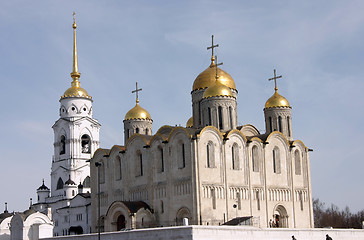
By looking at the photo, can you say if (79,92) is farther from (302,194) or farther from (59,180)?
(302,194)

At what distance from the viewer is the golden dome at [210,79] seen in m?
50.9

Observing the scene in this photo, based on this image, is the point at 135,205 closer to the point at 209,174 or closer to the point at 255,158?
the point at 209,174

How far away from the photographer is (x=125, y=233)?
36.0m

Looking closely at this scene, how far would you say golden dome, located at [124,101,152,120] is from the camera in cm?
5594

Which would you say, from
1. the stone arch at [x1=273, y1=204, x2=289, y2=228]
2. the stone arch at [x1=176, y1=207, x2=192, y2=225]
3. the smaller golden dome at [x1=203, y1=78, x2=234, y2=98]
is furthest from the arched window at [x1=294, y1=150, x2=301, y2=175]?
the stone arch at [x1=176, y1=207, x2=192, y2=225]

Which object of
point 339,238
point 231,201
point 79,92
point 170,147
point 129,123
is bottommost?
point 339,238

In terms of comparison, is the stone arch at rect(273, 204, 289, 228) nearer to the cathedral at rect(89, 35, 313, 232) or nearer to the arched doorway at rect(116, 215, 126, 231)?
the cathedral at rect(89, 35, 313, 232)

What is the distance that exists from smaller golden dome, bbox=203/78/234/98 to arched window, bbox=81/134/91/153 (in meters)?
29.7

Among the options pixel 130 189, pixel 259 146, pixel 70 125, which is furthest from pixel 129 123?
pixel 70 125

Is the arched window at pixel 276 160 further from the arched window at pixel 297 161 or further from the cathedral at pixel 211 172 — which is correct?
the arched window at pixel 297 161

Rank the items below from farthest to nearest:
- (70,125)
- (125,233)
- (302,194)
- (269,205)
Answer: (70,125) → (302,194) → (269,205) → (125,233)

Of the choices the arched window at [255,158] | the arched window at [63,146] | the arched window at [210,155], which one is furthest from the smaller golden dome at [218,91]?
the arched window at [63,146]

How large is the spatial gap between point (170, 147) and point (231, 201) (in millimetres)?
5808

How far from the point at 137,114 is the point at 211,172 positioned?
567 inches
